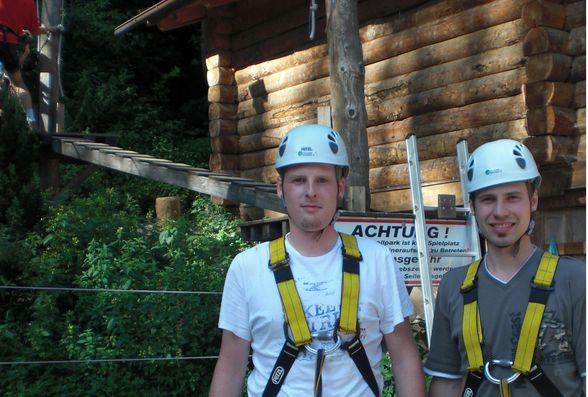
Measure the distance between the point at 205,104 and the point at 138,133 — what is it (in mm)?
3276

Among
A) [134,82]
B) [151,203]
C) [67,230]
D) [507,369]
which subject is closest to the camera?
[507,369]

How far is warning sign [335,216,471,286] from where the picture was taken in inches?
251

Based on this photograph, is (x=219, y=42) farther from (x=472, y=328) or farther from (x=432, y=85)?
(x=472, y=328)

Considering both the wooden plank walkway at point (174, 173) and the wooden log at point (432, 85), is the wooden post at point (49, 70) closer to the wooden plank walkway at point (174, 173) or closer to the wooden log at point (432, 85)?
the wooden plank walkway at point (174, 173)

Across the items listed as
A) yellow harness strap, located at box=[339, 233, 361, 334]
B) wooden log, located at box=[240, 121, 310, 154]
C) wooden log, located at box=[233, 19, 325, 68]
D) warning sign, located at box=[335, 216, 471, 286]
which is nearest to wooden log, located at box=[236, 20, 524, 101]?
wooden log, located at box=[233, 19, 325, 68]

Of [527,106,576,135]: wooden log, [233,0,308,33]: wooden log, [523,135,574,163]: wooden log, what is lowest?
[523,135,574,163]: wooden log

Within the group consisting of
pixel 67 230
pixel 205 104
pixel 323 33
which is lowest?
pixel 67 230

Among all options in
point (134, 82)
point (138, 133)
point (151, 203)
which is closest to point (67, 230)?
point (151, 203)

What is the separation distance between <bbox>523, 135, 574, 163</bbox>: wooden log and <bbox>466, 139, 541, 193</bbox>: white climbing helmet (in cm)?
544

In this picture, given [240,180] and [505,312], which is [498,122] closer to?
[240,180]

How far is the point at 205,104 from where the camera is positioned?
23594 millimetres

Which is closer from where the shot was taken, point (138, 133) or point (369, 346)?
point (369, 346)

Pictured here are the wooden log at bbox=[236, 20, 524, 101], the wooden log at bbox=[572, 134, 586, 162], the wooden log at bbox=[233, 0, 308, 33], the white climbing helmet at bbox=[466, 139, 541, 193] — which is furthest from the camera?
the wooden log at bbox=[233, 0, 308, 33]

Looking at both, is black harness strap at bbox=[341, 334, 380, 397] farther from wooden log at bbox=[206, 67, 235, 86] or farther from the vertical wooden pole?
wooden log at bbox=[206, 67, 235, 86]
